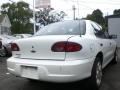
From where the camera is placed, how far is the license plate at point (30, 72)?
15.4 feet

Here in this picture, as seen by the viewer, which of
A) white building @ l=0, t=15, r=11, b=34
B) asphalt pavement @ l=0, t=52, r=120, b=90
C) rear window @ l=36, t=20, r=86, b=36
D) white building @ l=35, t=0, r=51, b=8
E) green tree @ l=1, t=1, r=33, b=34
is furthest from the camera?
green tree @ l=1, t=1, r=33, b=34

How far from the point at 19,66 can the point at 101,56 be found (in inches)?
76.0

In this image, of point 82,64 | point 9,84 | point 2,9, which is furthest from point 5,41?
point 2,9

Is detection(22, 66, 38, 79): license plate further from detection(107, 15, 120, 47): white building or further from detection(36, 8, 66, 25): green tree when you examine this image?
detection(36, 8, 66, 25): green tree

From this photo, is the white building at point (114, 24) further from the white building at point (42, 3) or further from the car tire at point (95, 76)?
the car tire at point (95, 76)

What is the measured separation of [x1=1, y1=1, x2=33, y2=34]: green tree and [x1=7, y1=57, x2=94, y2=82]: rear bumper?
167ft

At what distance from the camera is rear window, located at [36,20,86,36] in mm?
5410

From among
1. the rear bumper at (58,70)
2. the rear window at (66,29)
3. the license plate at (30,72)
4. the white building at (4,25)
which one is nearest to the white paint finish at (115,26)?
the rear window at (66,29)

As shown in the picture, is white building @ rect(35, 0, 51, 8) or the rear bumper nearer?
the rear bumper

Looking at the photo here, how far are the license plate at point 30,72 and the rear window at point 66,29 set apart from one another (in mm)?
1083

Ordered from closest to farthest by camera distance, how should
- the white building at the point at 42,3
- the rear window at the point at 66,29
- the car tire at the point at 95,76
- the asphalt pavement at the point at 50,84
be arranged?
the car tire at the point at 95,76 < the rear window at the point at 66,29 < the asphalt pavement at the point at 50,84 < the white building at the point at 42,3

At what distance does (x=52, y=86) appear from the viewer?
5656mm

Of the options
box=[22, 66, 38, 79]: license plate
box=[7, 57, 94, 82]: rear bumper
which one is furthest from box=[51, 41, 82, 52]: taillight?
box=[22, 66, 38, 79]: license plate

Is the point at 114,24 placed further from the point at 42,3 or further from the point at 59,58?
the point at 59,58
